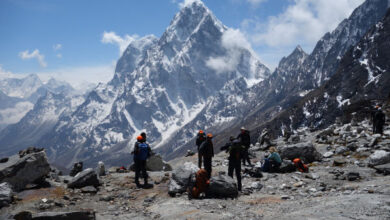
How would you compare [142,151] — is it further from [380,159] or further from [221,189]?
[380,159]

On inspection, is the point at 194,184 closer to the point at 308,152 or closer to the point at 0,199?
→ the point at 0,199

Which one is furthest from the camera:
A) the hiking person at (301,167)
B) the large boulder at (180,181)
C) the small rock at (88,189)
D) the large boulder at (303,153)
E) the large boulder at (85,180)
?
the large boulder at (303,153)

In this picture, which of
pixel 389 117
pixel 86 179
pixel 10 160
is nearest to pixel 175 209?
Answer: pixel 86 179

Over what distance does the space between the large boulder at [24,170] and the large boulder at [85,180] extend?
5.88 ft

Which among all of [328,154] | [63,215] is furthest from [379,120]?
[63,215]

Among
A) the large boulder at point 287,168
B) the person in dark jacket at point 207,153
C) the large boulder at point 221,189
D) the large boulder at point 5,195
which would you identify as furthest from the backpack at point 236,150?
the large boulder at point 5,195

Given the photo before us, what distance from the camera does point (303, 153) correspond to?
83.1 ft

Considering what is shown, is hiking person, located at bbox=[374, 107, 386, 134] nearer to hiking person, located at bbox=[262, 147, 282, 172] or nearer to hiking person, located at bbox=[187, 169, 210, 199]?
hiking person, located at bbox=[262, 147, 282, 172]

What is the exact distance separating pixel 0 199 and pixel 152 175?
10.3 meters

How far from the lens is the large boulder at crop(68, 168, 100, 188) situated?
1945 centimetres

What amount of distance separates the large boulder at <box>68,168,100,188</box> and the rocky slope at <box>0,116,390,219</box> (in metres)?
0.44

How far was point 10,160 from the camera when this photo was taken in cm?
1947

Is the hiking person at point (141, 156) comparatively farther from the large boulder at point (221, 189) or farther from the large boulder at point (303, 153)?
the large boulder at point (303, 153)

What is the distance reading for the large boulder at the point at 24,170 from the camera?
17812 mm
